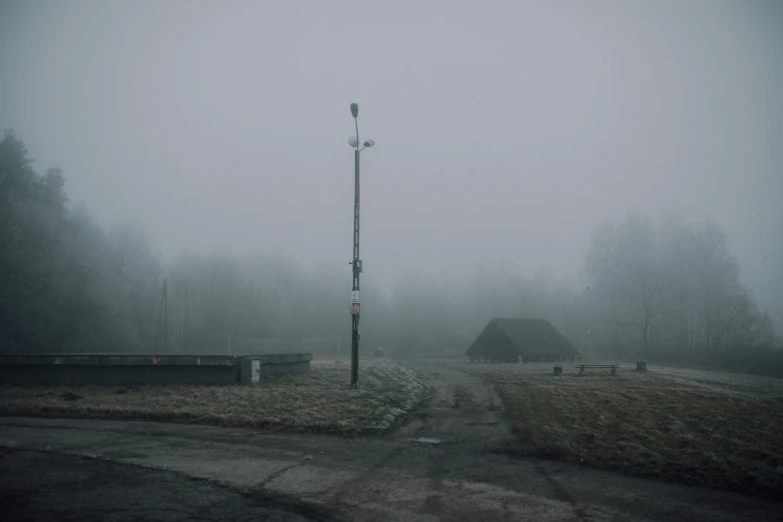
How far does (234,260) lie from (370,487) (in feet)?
264

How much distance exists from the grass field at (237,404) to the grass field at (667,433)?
3.60 metres

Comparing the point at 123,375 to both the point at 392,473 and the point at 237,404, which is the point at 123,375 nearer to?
the point at 237,404

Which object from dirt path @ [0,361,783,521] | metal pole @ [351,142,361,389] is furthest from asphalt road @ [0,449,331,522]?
metal pole @ [351,142,361,389]

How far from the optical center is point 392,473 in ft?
24.8

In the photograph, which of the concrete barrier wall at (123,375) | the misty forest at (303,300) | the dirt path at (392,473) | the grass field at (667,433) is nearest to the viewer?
the dirt path at (392,473)

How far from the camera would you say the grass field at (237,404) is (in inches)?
454

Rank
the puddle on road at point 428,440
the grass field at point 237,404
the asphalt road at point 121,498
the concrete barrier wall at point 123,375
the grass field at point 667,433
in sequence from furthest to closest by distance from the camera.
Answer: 1. the concrete barrier wall at point 123,375
2. the grass field at point 237,404
3. the puddle on road at point 428,440
4. the grass field at point 667,433
5. the asphalt road at point 121,498

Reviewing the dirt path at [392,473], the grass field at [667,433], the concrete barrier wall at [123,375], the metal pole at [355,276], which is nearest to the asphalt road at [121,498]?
the dirt path at [392,473]

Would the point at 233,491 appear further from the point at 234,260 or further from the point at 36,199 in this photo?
the point at 234,260

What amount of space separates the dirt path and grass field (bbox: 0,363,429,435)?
2.36ft

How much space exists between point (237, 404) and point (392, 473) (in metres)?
7.09

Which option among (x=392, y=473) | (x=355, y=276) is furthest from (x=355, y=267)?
(x=392, y=473)

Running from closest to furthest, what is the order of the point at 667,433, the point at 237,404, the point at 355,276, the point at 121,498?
the point at 121,498 < the point at 667,433 < the point at 237,404 < the point at 355,276

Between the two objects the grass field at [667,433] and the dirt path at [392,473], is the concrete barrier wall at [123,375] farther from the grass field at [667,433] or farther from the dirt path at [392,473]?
the grass field at [667,433]
